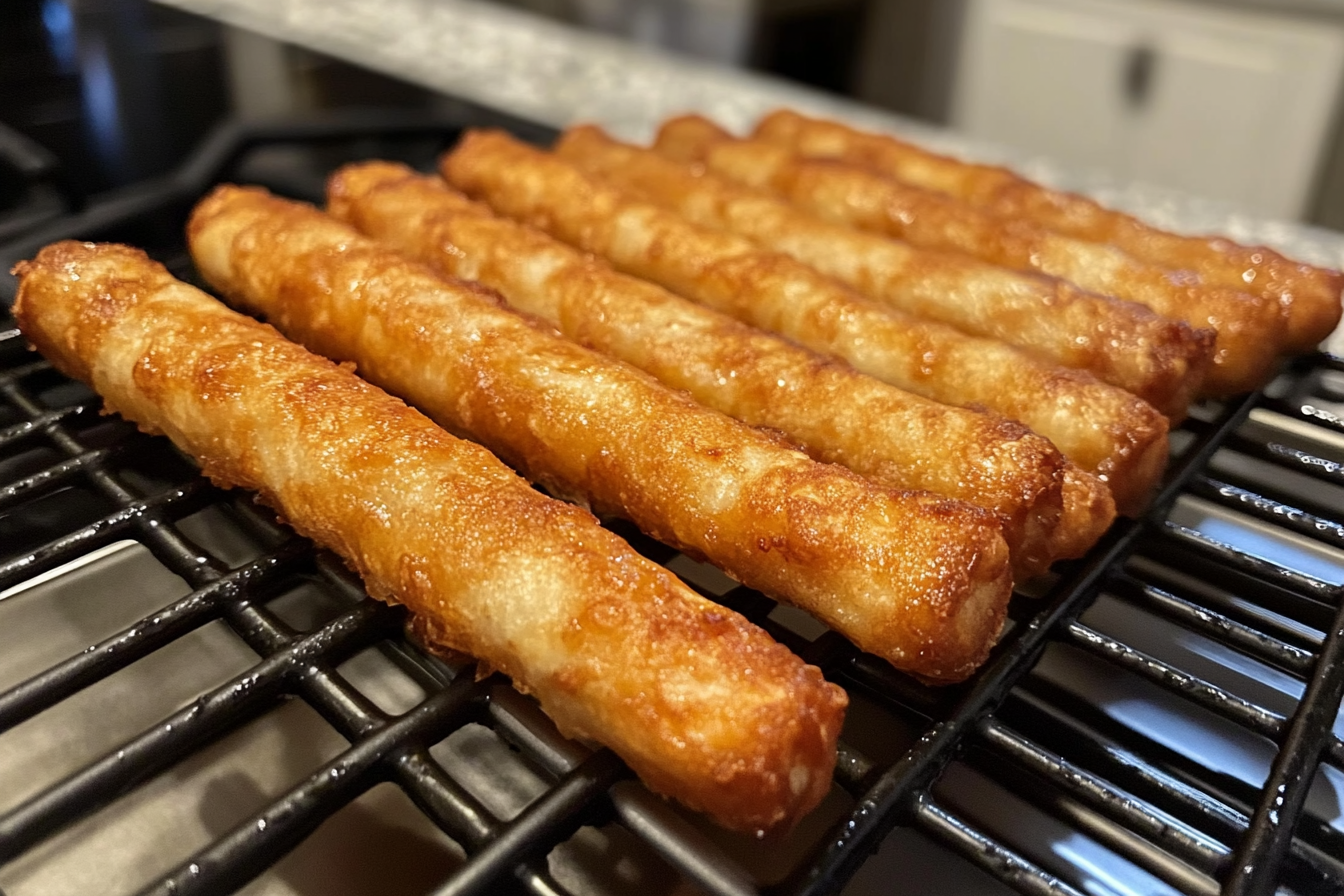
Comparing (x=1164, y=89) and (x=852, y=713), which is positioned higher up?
(x=1164, y=89)

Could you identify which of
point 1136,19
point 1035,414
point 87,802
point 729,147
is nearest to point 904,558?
point 1035,414

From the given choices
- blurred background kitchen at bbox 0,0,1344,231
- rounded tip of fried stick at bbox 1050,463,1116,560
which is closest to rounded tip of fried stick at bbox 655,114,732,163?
blurred background kitchen at bbox 0,0,1344,231

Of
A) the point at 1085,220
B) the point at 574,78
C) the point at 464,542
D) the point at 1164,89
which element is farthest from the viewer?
the point at 1164,89

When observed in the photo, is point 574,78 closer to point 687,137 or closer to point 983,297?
point 687,137

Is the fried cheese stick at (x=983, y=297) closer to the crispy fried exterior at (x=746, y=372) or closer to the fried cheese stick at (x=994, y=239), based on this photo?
the fried cheese stick at (x=994, y=239)

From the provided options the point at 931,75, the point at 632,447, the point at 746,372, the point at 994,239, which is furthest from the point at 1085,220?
the point at 931,75

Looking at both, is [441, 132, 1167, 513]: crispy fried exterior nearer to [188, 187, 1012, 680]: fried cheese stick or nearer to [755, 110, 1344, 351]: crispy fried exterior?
[188, 187, 1012, 680]: fried cheese stick

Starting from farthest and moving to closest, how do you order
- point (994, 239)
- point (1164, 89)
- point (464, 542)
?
1. point (1164, 89)
2. point (994, 239)
3. point (464, 542)
